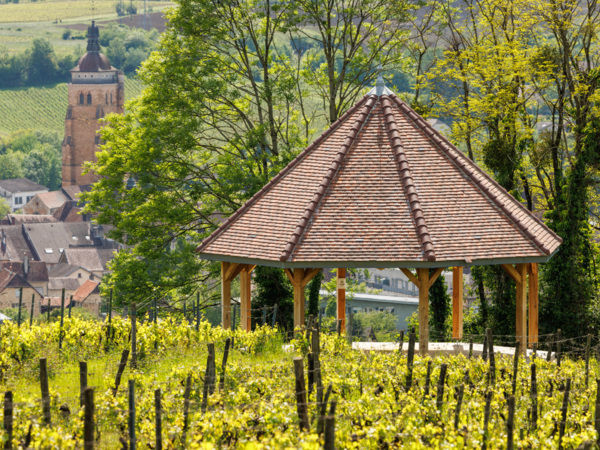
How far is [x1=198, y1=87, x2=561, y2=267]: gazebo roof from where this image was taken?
683 inches

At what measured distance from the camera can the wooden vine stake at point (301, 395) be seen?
34.0 ft

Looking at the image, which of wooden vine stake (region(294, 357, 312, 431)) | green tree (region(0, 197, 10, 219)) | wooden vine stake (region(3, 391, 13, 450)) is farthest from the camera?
green tree (region(0, 197, 10, 219))

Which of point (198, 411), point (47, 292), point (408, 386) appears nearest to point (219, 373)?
point (198, 411)

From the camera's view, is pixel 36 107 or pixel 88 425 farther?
pixel 36 107

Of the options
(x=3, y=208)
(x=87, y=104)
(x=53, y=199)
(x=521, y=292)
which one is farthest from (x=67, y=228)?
(x=521, y=292)

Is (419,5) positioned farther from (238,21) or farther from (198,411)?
(198,411)

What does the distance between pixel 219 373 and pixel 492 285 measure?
48.9 ft

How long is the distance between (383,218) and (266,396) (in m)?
6.43

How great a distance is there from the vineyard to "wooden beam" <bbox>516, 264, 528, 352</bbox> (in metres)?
1.99

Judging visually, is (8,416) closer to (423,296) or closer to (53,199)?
(423,296)

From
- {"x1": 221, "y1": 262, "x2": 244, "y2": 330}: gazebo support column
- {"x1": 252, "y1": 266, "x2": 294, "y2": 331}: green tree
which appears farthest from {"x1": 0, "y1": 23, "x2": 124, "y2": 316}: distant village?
{"x1": 221, "y1": 262, "x2": 244, "y2": 330}: gazebo support column

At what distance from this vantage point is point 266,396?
12203 mm

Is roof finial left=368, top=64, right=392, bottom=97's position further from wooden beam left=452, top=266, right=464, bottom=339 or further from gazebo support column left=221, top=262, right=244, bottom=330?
gazebo support column left=221, top=262, right=244, bottom=330

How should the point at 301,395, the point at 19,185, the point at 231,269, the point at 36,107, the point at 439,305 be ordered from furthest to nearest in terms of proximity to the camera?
the point at 36,107 → the point at 19,185 → the point at 439,305 → the point at 231,269 → the point at 301,395
